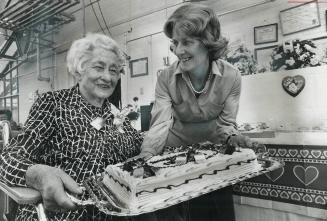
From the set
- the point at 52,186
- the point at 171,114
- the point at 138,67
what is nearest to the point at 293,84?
the point at 171,114

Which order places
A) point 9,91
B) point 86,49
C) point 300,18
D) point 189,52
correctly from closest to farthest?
point 300,18 → point 86,49 → point 189,52 → point 9,91

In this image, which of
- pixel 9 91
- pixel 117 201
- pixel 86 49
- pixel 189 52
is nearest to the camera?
pixel 117 201

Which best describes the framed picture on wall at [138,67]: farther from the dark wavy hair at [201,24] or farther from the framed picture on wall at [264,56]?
the framed picture on wall at [264,56]

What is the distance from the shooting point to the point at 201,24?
907 millimetres

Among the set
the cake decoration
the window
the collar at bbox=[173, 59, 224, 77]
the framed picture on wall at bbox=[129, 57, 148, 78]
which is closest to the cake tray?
the cake decoration

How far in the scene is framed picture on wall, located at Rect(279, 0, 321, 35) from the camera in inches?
27.7

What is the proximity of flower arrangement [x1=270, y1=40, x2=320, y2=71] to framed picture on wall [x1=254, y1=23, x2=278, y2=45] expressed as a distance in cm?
3

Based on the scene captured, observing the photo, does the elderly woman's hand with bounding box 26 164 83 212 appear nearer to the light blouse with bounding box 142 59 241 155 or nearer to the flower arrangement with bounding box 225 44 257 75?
the light blouse with bounding box 142 59 241 155

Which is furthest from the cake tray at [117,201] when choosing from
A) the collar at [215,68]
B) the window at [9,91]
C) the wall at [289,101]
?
the window at [9,91]

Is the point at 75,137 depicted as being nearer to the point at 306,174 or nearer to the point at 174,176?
the point at 174,176

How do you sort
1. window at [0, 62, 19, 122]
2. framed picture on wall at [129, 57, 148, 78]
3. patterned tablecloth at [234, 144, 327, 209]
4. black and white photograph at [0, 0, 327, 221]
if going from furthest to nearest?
window at [0, 62, 19, 122]
framed picture on wall at [129, 57, 148, 78]
patterned tablecloth at [234, 144, 327, 209]
black and white photograph at [0, 0, 327, 221]

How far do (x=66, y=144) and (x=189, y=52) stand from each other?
1.60 ft

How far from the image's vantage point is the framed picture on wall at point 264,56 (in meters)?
0.76

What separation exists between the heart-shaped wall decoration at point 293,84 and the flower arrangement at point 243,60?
0.10 metres
